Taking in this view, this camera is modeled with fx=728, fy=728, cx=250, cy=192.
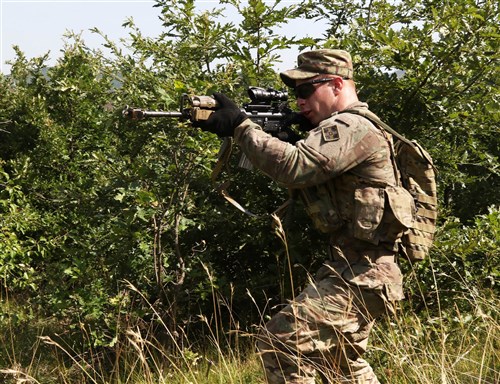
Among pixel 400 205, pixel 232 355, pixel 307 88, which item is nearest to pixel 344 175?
pixel 400 205

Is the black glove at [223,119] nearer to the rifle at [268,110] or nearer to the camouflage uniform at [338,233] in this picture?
the camouflage uniform at [338,233]

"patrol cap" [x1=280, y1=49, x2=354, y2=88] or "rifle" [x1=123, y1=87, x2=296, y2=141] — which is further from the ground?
"patrol cap" [x1=280, y1=49, x2=354, y2=88]

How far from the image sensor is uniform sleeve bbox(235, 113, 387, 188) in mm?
3367

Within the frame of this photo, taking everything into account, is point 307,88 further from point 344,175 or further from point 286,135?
point 344,175

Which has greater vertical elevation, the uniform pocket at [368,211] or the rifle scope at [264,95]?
the rifle scope at [264,95]

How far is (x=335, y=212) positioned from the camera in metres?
3.57

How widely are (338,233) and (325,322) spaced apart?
49 centimetres

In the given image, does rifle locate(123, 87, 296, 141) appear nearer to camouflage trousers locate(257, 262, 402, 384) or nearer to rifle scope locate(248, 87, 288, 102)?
rifle scope locate(248, 87, 288, 102)

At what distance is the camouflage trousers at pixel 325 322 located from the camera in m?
3.36

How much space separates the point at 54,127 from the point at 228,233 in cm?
311

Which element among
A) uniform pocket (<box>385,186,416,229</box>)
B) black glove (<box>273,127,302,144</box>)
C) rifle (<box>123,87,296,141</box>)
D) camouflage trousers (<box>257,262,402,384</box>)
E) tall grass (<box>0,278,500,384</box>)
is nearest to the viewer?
camouflage trousers (<box>257,262,402,384</box>)

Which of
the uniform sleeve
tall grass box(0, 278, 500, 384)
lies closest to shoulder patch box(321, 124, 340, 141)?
the uniform sleeve

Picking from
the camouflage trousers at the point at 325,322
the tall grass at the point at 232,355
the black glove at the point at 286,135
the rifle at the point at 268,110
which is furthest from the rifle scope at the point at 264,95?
the tall grass at the point at 232,355

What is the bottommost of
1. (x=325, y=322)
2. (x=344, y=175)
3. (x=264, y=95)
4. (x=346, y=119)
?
(x=325, y=322)
